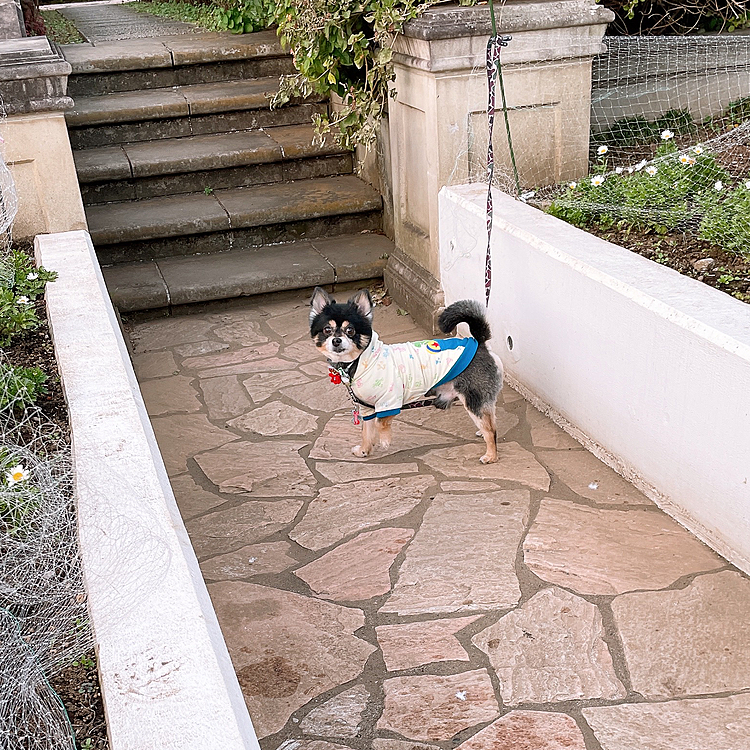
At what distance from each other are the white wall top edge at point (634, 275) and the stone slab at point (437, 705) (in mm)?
1390

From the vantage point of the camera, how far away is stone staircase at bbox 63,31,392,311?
6152 millimetres

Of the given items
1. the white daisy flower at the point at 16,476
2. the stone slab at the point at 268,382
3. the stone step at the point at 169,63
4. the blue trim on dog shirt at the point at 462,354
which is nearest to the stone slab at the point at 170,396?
the stone slab at the point at 268,382

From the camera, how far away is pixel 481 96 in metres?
4.90

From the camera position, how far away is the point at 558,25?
4.89 m

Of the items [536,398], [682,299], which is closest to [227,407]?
[536,398]

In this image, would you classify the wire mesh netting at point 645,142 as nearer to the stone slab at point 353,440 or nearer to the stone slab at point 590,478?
the stone slab at point 590,478

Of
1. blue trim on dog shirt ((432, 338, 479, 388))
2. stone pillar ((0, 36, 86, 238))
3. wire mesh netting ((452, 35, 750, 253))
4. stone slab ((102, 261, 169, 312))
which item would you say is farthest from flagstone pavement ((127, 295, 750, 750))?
stone pillar ((0, 36, 86, 238))

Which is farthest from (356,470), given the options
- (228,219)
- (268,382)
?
(228,219)

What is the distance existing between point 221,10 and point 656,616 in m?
7.50

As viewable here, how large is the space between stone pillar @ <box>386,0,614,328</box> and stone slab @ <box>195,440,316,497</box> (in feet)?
5.03

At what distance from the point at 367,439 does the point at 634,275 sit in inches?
55.3

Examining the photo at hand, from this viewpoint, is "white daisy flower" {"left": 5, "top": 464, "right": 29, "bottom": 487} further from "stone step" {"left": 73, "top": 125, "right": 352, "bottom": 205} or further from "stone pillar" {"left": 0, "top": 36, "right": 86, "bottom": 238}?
"stone step" {"left": 73, "top": 125, "right": 352, "bottom": 205}

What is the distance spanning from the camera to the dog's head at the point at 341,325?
A: 143 inches

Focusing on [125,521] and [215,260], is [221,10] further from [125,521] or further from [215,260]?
[125,521]
